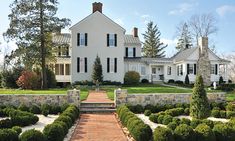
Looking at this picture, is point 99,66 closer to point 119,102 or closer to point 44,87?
point 44,87

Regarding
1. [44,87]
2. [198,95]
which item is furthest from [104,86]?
[198,95]

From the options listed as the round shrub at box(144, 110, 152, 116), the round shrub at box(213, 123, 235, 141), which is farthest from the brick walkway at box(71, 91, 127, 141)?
the round shrub at box(213, 123, 235, 141)

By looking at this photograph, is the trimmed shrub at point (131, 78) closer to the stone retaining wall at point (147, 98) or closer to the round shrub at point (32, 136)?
the stone retaining wall at point (147, 98)

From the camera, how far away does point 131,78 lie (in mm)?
38031

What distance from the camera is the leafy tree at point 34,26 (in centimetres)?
3250

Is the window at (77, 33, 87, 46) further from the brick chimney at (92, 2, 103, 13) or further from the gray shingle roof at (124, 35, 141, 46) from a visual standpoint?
the gray shingle roof at (124, 35, 141, 46)

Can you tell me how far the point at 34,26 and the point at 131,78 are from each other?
39.3 ft

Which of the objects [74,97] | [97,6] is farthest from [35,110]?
[97,6]

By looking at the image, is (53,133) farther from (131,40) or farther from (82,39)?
(131,40)

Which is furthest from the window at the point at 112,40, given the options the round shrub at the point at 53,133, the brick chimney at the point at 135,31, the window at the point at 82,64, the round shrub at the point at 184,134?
the round shrub at the point at 184,134

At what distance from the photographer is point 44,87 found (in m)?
32.1

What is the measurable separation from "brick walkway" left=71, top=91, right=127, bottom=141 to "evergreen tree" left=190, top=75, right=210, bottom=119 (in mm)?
3602

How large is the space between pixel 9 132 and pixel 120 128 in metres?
5.11

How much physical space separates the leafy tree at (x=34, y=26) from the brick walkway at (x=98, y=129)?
1651 cm
